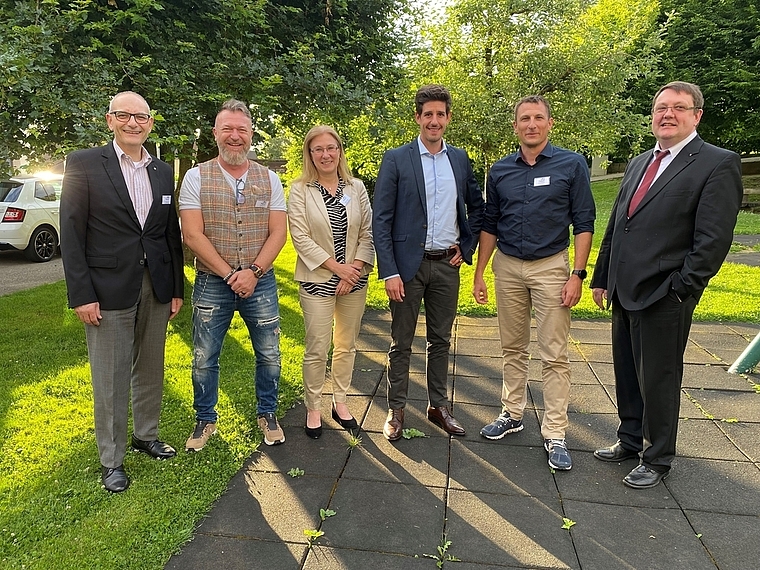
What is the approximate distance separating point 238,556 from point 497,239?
2289 millimetres

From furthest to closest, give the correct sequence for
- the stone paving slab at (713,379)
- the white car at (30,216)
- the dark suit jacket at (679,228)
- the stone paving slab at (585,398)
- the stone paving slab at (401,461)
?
the white car at (30,216) → the stone paving slab at (713,379) → the stone paving slab at (585,398) → the stone paving slab at (401,461) → the dark suit jacket at (679,228)

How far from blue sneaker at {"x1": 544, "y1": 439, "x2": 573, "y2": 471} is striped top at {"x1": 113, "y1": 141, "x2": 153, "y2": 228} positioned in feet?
8.79

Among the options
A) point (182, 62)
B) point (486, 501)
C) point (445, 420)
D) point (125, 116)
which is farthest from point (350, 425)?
point (182, 62)

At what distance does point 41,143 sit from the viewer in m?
5.39

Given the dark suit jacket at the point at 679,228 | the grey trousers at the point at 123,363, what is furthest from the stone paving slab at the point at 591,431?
the grey trousers at the point at 123,363

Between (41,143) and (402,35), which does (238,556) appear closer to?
(41,143)

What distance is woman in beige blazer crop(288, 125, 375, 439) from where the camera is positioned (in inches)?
128

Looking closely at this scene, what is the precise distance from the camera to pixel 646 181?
2971mm

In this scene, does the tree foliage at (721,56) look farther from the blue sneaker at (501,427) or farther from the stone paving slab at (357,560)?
the stone paving slab at (357,560)

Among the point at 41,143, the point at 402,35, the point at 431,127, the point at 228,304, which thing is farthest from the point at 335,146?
the point at 402,35

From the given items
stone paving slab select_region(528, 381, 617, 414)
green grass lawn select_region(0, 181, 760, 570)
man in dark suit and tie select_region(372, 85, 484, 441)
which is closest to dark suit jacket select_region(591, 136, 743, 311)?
man in dark suit and tie select_region(372, 85, 484, 441)

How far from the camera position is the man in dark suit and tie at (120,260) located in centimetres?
272

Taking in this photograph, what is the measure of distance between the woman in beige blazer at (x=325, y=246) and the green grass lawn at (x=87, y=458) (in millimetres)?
760

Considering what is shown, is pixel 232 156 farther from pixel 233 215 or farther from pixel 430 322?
pixel 430 322
